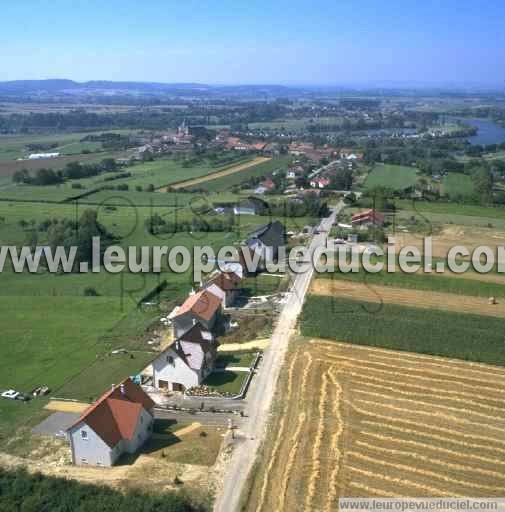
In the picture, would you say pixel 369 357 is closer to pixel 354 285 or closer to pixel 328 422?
pixel 328 422

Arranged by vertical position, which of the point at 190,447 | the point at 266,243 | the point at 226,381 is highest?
the point at 266,243

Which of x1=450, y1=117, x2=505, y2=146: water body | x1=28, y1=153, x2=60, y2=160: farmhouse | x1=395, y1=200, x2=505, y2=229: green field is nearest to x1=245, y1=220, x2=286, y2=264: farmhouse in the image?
x1=395, y1=200, x2=505, y2=229: green field

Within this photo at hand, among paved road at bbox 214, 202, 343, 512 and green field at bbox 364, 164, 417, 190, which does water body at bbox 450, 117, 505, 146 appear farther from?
paved road at bbox 214, 202, 343, 512

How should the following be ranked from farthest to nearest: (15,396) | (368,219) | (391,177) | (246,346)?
(391,177), (368,219), (246,346), (15,396)

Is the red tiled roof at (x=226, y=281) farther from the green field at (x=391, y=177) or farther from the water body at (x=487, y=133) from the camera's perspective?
the water body at (x=487, y=133)

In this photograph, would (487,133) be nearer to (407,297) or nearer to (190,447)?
(407,297)

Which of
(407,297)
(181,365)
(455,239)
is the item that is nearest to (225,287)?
(181,365)

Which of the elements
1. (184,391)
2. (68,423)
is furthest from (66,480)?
(184,391)

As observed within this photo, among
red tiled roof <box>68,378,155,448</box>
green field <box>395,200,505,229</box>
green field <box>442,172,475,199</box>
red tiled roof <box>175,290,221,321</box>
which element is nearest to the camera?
red tiled roof <box>68,378,155,448</box>
